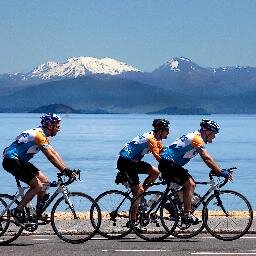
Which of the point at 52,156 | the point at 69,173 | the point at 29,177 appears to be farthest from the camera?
the point at 29,177

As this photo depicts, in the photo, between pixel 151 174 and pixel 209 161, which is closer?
pixel 209 161

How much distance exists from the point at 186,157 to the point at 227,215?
1.08 meters

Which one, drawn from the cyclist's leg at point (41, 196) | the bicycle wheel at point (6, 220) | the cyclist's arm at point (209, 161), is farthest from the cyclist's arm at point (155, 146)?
the bicycle wheel at point (6, 220)

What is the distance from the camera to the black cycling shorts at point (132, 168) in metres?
12.5

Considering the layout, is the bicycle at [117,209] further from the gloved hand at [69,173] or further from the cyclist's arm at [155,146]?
the gloved hand at [69,173]

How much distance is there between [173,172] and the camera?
12.2 m

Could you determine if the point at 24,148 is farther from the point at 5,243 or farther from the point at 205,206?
the point at 205,206

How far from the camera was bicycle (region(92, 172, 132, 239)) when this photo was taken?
12580 mm

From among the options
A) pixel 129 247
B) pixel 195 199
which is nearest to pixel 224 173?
pixel 195 199

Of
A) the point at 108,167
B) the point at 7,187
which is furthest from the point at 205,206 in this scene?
the point at 108,167

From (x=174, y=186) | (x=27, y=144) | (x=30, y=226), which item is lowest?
(x=30, y=226)

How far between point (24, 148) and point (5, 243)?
137cm

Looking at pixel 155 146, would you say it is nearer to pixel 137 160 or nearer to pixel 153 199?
pixel 137 160

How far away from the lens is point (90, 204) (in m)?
12.0
